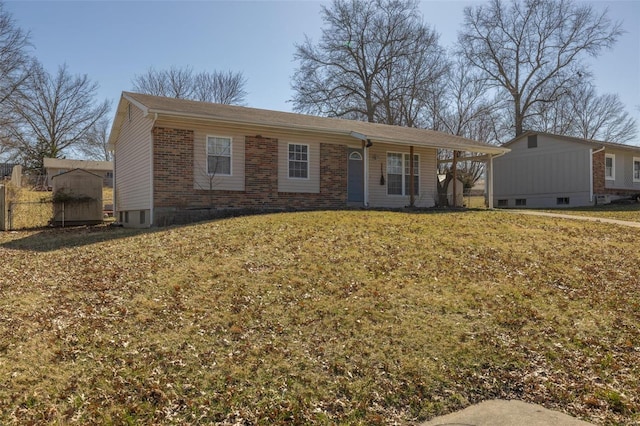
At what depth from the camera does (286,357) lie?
443cm

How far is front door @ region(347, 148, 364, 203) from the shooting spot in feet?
53.2

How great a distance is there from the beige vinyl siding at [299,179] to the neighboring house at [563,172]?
46.4 ft

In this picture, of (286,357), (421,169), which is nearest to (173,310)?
(286,357)

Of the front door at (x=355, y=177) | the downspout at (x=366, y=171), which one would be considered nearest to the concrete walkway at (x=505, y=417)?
the downspout at (x=366, y=171)

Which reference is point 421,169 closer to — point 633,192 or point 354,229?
point 354,229

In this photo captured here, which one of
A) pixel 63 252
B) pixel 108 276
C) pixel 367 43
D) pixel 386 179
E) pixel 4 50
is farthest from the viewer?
pixel 367 43

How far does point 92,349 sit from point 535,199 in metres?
23.9

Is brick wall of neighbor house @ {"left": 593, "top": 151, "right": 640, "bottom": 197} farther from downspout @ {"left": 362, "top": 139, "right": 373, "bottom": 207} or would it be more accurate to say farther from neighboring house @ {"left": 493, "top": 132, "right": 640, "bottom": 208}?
downspout @ {"left": 362, "top": 139, "right": 373, "bottom": 207}

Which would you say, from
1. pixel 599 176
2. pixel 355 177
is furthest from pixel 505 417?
pixel 599 176

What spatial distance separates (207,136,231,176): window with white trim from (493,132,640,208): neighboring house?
56.3 feet

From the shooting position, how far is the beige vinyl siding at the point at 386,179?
55.5ft

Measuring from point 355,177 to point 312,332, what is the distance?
38.5 ft

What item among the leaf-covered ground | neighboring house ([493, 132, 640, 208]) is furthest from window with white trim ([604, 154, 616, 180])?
the leaf-covered ground

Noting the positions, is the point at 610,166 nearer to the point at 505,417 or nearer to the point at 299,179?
the point at 299,179
